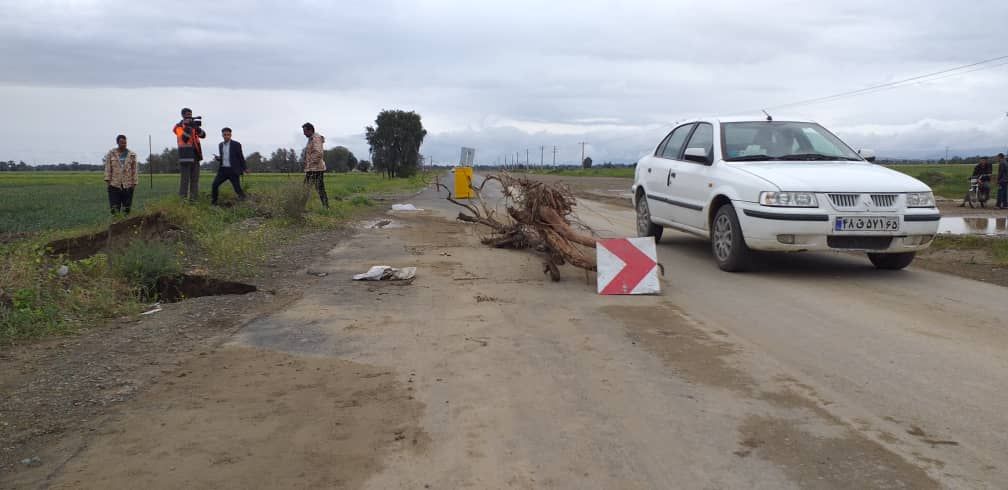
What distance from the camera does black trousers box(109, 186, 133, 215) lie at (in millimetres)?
12273

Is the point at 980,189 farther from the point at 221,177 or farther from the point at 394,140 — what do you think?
the point at 394,140

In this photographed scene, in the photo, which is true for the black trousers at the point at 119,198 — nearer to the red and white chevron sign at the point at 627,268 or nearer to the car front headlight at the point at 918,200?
the red and white chevron sign at the point at 627,268

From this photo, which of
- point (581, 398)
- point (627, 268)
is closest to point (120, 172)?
point (627, 268)

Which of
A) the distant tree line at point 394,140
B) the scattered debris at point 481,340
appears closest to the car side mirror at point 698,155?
the scattered debris at point 481,340

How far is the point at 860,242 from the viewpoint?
25.0 ft

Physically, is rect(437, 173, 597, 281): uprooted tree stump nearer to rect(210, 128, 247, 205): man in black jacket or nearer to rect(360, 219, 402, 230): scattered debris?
rect(360, 219, 402, 230): scattered debris

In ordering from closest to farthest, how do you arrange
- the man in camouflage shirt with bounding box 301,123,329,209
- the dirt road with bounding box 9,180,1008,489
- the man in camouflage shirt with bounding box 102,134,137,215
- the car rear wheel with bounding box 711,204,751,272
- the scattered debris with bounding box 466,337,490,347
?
the dirt road with bounding box 9,180,1008,489, the scattered debris with bounding box 466,337,490,347, the car rear wheel with bounding box 711,204,751,272, the man in camouflage shirt with bounding box 102,134,137,215, the man in camouflage shirt with bounding box 301,123,329,209

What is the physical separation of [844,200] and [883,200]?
414 mm

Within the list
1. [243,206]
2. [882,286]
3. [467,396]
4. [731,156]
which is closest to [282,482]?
[467,396]

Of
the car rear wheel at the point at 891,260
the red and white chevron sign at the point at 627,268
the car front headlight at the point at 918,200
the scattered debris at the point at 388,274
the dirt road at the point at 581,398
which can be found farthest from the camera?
the car rear wheel at the point at 891,260

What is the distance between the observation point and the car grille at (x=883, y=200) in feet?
24.8

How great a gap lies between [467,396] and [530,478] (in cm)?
107

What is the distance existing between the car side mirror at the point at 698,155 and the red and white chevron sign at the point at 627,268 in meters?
2.02

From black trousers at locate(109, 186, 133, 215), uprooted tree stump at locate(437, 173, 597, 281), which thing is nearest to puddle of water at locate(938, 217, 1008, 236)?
uprooted tree stump at locate(437, 173, 597, 281)
